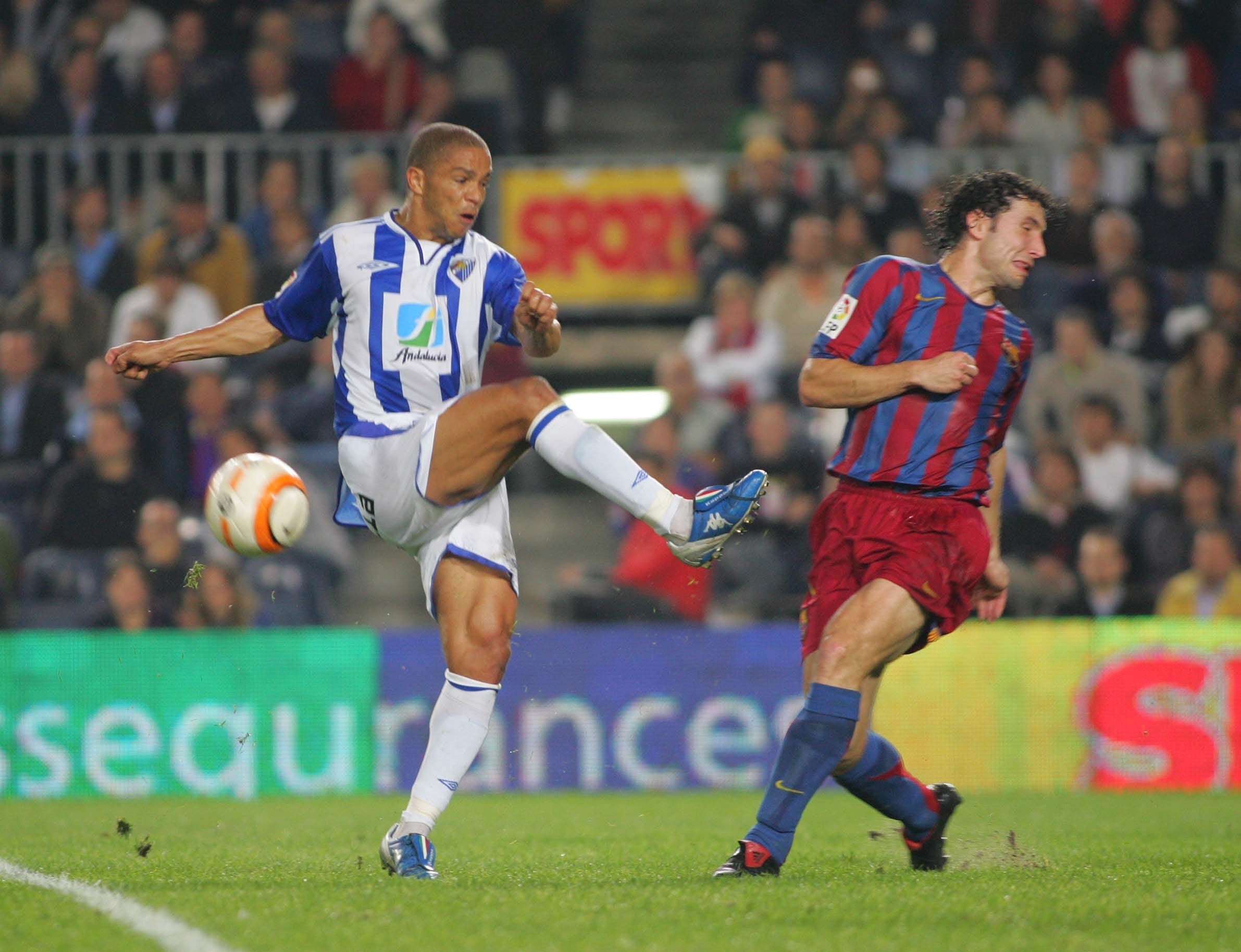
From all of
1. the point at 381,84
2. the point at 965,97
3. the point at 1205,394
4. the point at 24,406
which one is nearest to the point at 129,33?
the point at 381,84

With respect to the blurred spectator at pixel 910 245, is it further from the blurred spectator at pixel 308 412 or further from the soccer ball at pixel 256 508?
the soccer ball at pixel 256 508

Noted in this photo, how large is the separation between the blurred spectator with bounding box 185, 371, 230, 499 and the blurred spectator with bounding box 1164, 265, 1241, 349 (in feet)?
21.8

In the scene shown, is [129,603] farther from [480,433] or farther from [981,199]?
[981,199]

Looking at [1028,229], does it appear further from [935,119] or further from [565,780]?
[935,119]

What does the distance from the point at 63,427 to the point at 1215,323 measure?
26.3ft

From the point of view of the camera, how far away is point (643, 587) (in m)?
10.9

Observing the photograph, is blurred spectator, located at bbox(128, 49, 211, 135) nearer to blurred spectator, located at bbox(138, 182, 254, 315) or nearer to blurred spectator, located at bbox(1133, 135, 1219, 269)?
blurred spectator, located at bbox(138, 182, 254, 315)

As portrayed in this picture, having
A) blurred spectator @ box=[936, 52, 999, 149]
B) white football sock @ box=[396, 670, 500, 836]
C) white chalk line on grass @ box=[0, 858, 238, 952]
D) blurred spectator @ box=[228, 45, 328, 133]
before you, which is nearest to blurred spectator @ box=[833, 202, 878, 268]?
blurred spectator @ box=[936, 52, 999, 149]

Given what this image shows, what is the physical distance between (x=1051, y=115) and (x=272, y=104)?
20.6 feet

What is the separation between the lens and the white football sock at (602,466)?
5.38 m

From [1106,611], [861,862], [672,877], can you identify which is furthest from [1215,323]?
[672,877]

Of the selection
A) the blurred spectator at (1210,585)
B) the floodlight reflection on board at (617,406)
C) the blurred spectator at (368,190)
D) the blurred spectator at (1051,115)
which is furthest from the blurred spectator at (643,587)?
the blurred spectator at (1051,115)

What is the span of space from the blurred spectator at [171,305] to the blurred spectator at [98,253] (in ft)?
Result: 1.93

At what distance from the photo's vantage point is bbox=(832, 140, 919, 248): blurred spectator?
13047 millimetres
